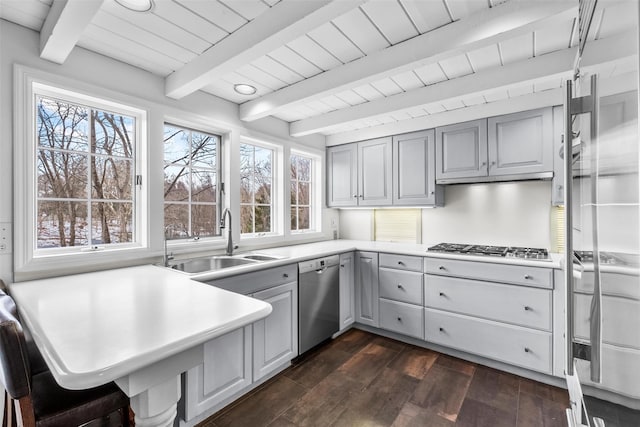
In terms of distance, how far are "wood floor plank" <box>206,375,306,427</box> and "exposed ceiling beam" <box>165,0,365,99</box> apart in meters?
2.13

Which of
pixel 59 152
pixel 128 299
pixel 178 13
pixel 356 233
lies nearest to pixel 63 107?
pixel 59 152

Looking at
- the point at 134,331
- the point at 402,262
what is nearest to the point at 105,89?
the point at 134,331

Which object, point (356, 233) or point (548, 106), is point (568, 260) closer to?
point (548, 106)

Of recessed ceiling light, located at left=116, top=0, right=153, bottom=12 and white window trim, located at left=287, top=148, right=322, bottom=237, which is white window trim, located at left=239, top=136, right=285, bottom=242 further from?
recessed ceiling light, located at left=116, top=0, right=153, bottom=12

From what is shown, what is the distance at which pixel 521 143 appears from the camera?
252 cm

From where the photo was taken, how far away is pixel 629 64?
1.36 ft

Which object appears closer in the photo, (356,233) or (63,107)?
(63,107)

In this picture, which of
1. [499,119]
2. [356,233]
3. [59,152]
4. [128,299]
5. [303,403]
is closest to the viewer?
[128,299]

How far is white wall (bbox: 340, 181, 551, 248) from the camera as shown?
2.70m

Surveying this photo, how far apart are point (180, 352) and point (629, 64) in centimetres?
120

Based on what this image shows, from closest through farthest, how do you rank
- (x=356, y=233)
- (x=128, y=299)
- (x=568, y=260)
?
(x=568, y=260) → (x=128, y=299) → (x=356, y=233)

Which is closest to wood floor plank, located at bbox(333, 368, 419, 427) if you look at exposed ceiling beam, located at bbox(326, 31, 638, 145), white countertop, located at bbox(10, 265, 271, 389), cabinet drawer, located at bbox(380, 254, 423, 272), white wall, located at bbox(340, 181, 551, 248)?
cabinet drawer, located at bbox(380, 254, 423, 272)

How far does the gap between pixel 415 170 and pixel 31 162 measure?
2.96 m

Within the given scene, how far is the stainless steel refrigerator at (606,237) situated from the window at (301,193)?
2859 millimetres
